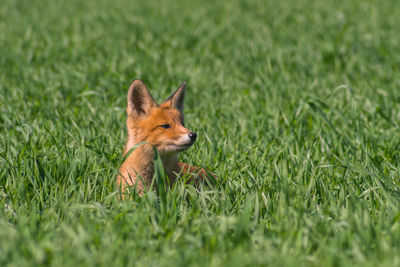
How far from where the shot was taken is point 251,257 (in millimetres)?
2967

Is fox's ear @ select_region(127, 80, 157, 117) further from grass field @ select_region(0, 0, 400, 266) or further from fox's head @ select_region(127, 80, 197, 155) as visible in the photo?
grass field @ select_region(0, 0, 400, 266)

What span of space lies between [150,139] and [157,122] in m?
0.17

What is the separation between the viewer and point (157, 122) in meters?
4.45

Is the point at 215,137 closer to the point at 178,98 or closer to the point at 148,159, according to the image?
the point at 178,98

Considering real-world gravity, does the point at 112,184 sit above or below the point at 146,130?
below

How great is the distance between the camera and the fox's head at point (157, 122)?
427 centimetres

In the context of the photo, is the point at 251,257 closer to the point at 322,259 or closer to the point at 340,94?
the point at 322,259

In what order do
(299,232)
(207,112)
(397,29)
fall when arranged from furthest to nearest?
(397,29), (207,112), (299,232)

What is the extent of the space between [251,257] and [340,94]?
5.18 metres

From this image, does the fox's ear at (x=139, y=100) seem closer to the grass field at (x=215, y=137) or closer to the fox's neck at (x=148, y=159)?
the fox's neck at (x=148, y=159)

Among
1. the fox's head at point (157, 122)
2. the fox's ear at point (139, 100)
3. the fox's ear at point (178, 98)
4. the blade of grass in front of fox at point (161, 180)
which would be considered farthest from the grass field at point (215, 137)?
the fox's ear at point (178, 98)

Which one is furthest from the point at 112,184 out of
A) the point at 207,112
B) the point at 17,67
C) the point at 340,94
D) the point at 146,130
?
the point at 17,67

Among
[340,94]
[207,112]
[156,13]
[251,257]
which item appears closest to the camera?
[251,257]

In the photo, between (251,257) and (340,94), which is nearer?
(251,257)
